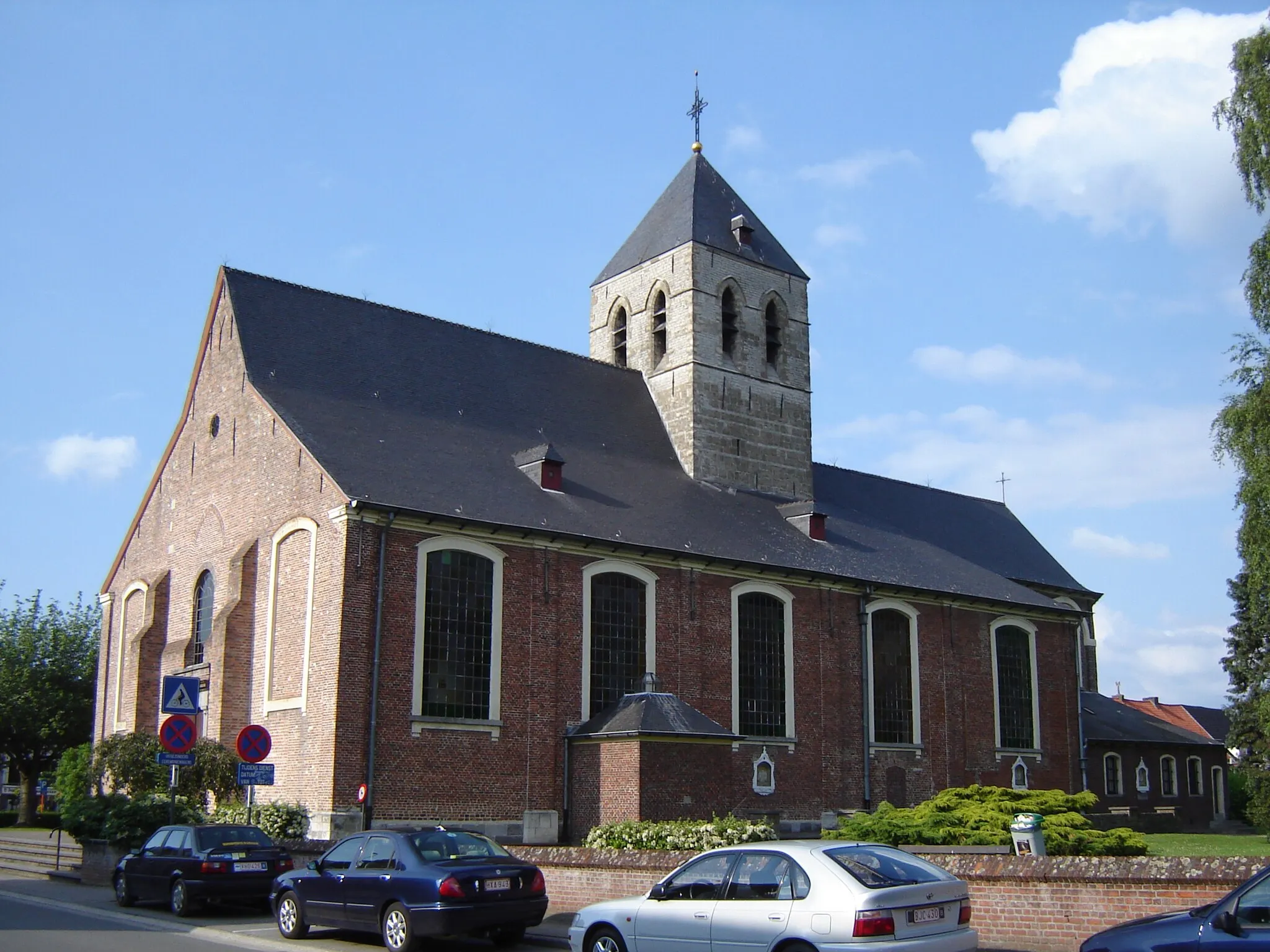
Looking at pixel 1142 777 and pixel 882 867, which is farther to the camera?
pixel 1142 777

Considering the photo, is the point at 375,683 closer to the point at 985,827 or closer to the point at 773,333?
the point at 985,827

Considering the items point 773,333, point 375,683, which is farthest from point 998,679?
point 375,683

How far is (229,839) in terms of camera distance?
1639cm

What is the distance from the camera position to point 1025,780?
102 ft

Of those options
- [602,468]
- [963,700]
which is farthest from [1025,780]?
[602,468]

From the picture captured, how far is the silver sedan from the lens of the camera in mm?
9102

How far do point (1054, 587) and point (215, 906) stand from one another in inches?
1100

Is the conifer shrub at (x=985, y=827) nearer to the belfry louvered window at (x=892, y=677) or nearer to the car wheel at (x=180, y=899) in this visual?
the belfry louvered window at (x=892, y=677)

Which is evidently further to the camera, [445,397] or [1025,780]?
[1025,780]

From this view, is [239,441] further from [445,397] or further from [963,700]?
[963,700]

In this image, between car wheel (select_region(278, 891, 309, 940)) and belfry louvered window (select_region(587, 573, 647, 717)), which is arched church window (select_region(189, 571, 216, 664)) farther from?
car wheel (select_region(278, 891, 309, 940))

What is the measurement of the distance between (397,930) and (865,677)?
57.4ft

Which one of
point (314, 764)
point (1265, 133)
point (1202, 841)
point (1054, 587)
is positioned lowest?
point (1202, 841)

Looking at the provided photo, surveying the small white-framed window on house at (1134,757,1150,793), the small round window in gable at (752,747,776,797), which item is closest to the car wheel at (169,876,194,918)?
the small round window in gable at (752,747,776,797)
